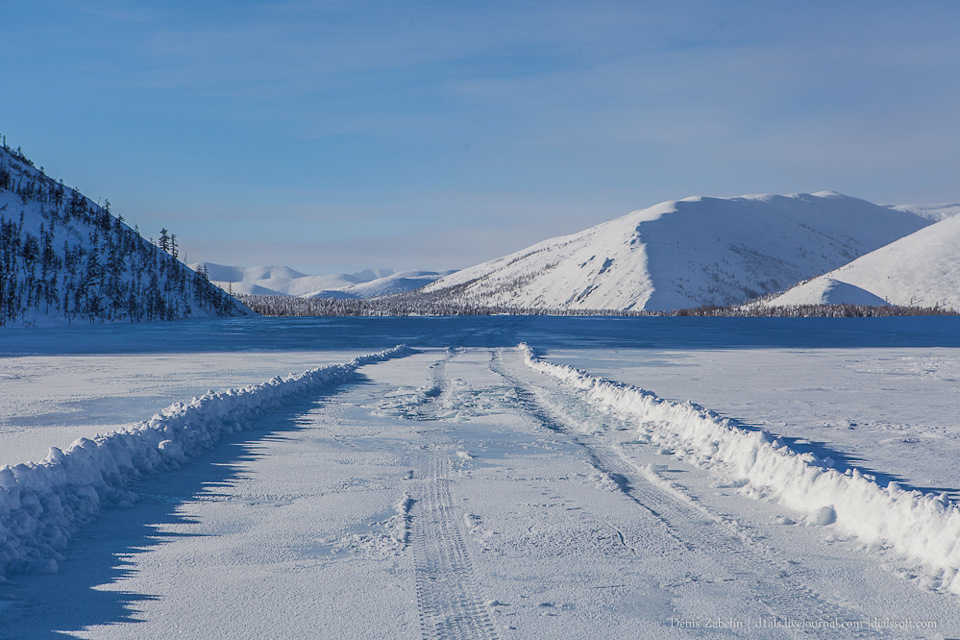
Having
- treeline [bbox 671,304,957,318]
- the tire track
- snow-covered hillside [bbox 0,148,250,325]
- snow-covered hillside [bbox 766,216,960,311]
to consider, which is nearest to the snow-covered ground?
the tire track

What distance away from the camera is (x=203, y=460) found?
909 cm

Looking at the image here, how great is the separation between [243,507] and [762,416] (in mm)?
8411

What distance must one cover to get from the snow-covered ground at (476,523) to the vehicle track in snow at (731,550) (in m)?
0.03

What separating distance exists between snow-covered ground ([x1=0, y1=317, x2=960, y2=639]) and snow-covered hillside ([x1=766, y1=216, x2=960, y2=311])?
8722cm

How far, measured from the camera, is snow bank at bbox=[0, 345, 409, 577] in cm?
553

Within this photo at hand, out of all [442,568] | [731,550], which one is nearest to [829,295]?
[731,550]

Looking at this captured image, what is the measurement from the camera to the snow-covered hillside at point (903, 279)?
89.0m

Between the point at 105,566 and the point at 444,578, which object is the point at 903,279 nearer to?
the point at 444,578

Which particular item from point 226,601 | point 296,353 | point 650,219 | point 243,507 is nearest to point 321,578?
point 226,601

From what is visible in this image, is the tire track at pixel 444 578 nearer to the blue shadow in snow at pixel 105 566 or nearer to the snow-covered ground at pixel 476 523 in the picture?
the snow-covered ground at pixel 476 523

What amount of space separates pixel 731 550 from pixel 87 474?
592cm

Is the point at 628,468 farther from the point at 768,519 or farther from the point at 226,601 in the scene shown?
the point at 226,601

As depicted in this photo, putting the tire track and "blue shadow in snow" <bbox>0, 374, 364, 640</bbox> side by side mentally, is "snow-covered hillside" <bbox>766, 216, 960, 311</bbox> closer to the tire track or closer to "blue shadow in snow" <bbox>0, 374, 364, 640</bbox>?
the tire track

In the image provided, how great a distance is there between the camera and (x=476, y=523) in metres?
6.36
